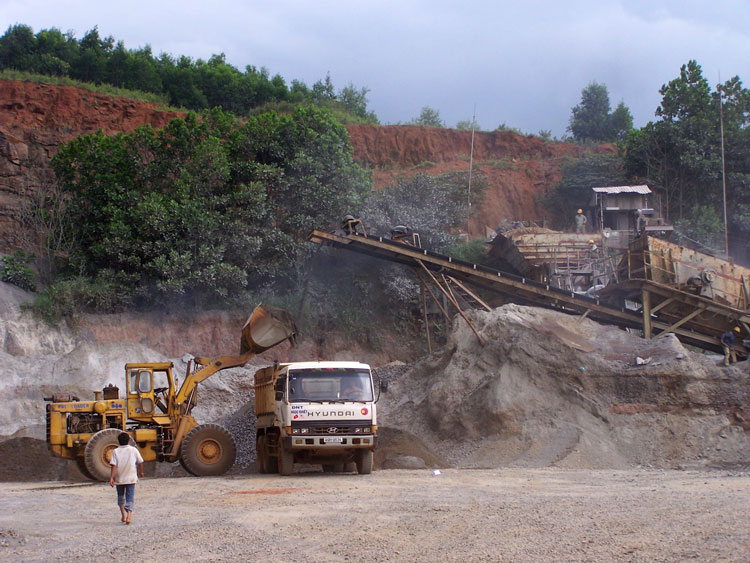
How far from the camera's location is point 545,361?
73.6 ft

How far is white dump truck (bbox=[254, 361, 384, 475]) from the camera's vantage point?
17.2 meters

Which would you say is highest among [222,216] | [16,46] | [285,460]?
[16,46]

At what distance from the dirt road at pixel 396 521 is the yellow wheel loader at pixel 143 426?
1456 millimetres

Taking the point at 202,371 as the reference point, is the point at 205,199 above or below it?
above

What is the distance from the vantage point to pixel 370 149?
63156 mm

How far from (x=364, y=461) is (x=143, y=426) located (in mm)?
5453

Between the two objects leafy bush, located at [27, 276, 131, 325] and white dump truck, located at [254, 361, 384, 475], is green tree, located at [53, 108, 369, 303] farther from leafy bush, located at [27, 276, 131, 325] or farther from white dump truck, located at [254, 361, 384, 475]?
white dump truck, located at [254, 361, 384, 475]

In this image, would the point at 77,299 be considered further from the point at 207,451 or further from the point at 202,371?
the point at 207,451

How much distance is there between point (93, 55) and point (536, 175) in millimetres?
35601

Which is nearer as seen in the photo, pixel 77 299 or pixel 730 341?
pixel 730 341

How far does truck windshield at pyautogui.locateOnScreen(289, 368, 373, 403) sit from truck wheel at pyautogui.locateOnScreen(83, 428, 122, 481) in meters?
4.13

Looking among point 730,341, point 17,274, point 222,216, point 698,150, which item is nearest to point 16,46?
point 17,274

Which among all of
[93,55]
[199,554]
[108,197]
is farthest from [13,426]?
[93,55]

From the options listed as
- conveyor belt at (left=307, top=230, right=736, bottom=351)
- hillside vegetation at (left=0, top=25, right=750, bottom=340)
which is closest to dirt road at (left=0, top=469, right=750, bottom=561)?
conveyor belt at (left=307, top=230, right=736, bottom=351)
